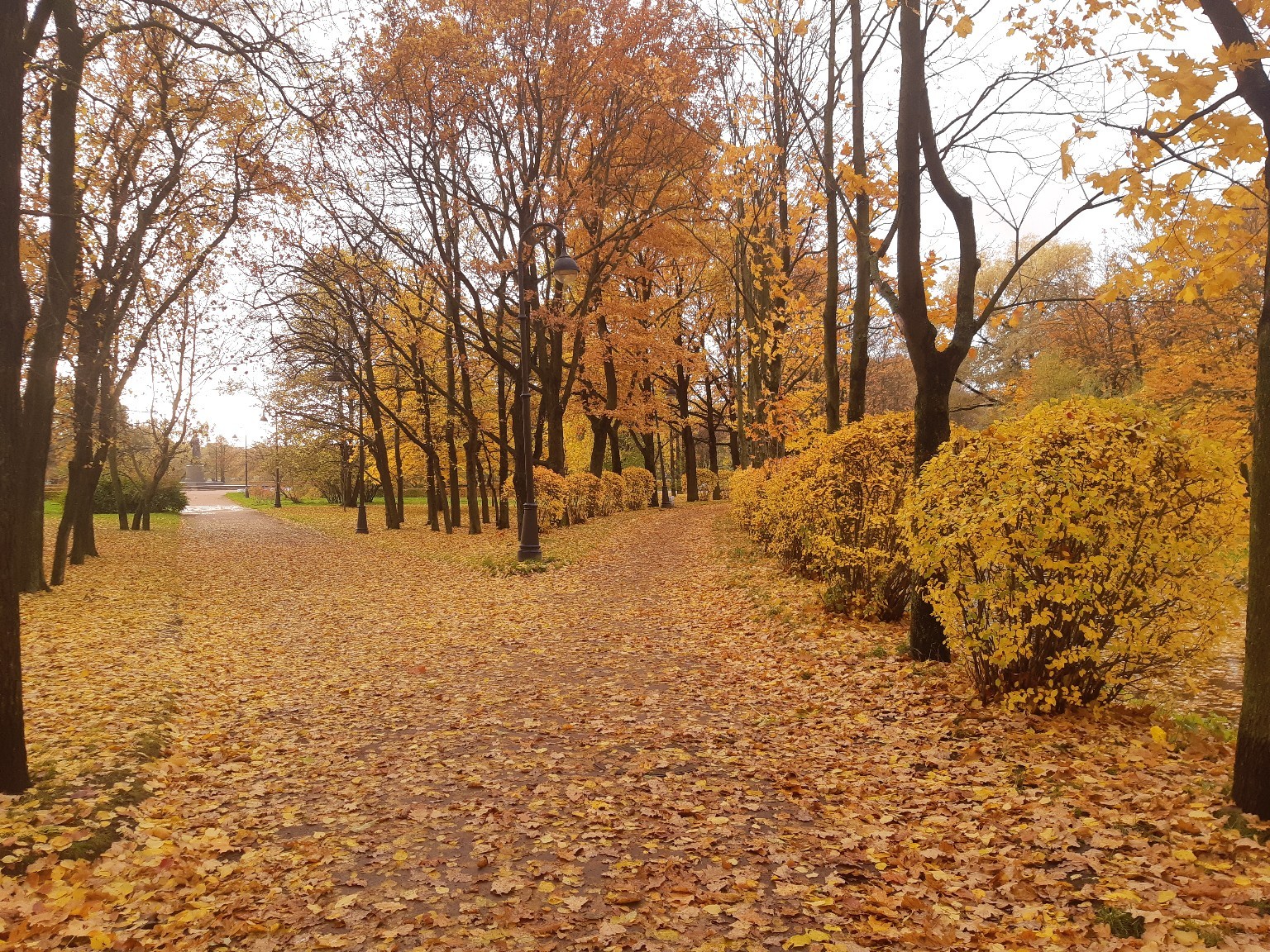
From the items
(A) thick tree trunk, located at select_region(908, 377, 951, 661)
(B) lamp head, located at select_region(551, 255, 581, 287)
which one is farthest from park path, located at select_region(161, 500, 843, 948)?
(B) lamp head, located at select_region(551, 255, 581, 287)

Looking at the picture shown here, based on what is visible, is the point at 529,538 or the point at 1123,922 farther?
the point at 529,538

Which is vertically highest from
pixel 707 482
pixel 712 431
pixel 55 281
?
pixel 55 281

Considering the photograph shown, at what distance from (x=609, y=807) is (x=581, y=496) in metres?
18.7

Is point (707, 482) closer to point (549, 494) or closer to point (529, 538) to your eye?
point (549, 494)

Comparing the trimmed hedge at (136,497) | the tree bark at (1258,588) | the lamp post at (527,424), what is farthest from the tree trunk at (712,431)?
the tree bark at (1258,588)

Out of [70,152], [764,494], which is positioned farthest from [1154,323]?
[70,152]

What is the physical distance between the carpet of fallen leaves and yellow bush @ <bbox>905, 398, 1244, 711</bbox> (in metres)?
0.49

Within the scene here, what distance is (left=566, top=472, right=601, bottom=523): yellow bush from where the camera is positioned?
22.0 metres

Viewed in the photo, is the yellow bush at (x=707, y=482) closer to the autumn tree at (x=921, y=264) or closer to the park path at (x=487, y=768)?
the park path at (x=487, y=768)

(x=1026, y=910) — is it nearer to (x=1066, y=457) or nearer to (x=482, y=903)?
(x=482, y=903)

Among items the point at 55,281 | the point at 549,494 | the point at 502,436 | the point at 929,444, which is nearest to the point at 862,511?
the point at 929,444

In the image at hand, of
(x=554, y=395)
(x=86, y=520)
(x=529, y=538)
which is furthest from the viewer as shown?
(x=554, y=395)

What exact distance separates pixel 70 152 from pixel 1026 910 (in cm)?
1379

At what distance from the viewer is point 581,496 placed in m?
22.8
